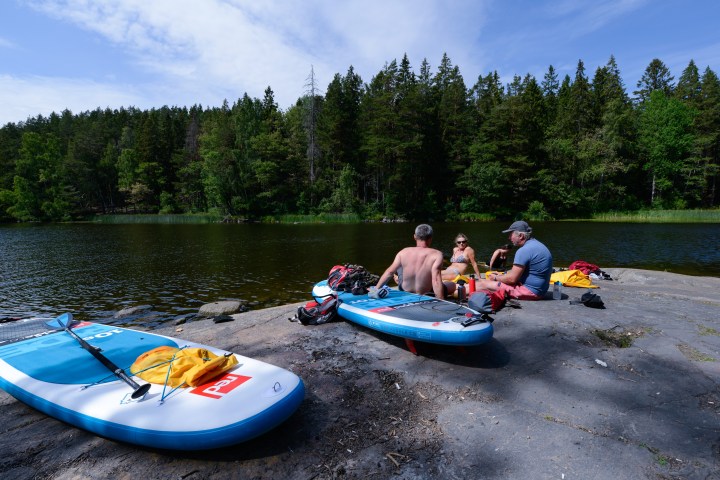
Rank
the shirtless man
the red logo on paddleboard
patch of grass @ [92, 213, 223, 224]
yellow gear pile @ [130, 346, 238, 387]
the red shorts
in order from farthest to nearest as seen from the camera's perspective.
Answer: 1. patch of grass @ [92, 213, 223, 224]
2. the red shorts
3. the shirtless man
4. yellow gear pile @ [130, 346, 238, 387]
5. the red logo on paddleboard

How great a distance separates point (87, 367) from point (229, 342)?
6.70ft

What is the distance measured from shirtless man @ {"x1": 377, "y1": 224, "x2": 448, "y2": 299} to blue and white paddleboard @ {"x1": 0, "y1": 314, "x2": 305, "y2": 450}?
3.16 meters

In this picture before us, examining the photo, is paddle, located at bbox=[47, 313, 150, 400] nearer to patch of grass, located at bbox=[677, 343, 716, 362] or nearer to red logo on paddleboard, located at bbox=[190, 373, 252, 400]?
red logo on paddleboard, located at bbox=[190, 373, 252, 400]

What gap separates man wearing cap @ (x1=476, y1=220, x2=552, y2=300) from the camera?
6992mm

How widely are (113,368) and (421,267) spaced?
4625 mm

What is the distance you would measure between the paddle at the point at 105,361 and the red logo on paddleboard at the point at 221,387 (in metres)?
0.51

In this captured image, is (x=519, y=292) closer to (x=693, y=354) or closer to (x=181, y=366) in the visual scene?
(x=693, y=354)

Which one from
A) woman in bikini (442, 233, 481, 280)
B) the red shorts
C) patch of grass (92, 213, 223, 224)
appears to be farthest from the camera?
patch of grass (92, 213, 223, 224)

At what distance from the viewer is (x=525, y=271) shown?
287 inches

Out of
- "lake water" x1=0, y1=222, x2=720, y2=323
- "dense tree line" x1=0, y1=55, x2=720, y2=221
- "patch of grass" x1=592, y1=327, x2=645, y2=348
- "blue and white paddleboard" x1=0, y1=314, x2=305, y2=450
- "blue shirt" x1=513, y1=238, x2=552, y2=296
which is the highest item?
"dense tree line" x1=0, y1=55, x2=720, y2=221

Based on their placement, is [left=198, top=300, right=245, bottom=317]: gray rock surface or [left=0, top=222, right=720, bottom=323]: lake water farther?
[left=0, top=222, right=720, bottom=323]: lake water

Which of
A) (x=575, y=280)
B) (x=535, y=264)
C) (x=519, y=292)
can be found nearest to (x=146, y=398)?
(x=519, y=292)

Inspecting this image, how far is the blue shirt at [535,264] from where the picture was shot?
22.8 ft

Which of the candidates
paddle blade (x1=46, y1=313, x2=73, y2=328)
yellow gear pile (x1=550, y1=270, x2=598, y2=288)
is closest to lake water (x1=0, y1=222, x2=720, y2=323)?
paddle blade (x1=46, y1=313, x2=73, y2=328)
